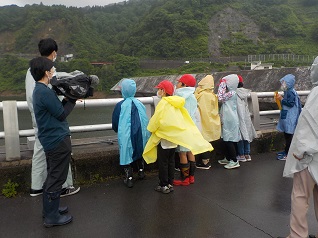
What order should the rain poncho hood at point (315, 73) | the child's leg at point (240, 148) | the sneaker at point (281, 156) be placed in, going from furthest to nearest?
the sneaker at point (281, 156) → the child's leg at point (240, 148) → the rain poncho hood at point (315, 73)

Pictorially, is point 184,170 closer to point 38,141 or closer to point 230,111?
point 230,111

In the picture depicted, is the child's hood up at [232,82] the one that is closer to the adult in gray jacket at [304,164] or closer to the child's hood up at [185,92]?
the child's hood up at [185,92]

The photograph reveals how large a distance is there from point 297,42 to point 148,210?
7387 cm

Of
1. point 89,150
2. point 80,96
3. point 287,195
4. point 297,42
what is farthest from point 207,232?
point 297,42

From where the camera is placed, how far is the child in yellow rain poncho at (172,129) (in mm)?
3266

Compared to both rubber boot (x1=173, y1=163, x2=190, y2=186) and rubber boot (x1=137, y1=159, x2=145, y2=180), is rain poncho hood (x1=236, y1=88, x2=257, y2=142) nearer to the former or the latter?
rubber boot (x1=173, y1=163, x2=190, y2=186)

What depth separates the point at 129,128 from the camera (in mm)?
3473

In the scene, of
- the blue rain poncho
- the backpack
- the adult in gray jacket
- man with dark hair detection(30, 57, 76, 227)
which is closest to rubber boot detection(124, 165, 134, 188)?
the blue rain poncho

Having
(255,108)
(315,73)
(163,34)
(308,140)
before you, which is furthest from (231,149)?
(163,34)

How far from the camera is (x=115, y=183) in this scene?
364cm

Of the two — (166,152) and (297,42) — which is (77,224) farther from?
(297,42)

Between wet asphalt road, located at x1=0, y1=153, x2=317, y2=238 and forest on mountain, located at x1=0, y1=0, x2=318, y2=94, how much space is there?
4916cm

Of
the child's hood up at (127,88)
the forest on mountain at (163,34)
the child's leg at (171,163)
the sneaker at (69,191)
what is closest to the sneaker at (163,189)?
the child's leg at (171,163)

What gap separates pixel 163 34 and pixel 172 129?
258ft
